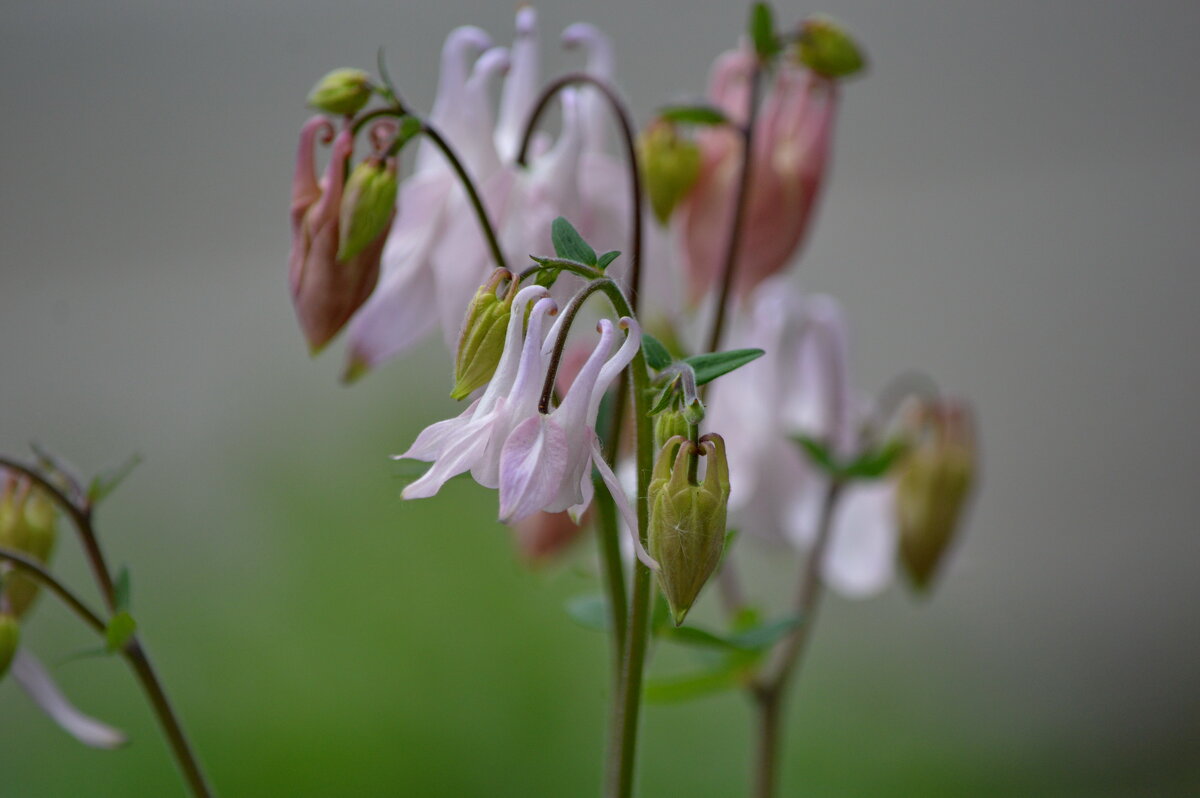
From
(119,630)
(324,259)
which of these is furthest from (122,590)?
(324,259)

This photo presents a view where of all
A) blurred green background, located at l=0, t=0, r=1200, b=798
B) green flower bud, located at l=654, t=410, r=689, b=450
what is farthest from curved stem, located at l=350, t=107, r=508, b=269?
blurred green background, located at l=0, t=0, r=1200, b=798

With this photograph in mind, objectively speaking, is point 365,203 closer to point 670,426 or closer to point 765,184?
point 670,426

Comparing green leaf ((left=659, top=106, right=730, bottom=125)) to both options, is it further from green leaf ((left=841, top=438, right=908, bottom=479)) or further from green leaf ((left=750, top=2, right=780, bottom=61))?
green leaf ((left=841, top=438, right=908, bottom=479))

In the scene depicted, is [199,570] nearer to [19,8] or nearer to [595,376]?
[595,376]

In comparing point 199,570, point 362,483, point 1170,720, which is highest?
point 362,483

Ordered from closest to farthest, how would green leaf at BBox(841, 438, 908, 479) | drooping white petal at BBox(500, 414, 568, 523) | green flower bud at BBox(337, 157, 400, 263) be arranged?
drooping white petal at BBox(500, 414, 568, 523), green flower bud at BBox(337, 157, 400, 263), green leaf at BBox(841, 438, 908, 479)

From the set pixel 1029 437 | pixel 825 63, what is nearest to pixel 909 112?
pixel 1029 437
